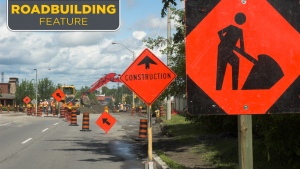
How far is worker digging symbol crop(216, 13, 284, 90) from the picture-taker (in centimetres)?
218

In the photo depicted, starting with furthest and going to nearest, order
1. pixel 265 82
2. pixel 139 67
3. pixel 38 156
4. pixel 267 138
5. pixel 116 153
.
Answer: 1. pixel 116 153
2. pixel 38 156
3. pixel 139 67
4. pixel 267 138
5. pixel 265 82

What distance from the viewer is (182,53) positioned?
1070 centimetres

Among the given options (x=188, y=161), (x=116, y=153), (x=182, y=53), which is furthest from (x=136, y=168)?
(x=182, y=53)

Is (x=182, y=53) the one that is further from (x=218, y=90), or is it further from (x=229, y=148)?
(x=218, y=90)

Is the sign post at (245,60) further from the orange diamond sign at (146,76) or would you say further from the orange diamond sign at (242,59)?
the orange diamond sign at (146,76)

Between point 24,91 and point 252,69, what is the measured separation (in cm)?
7674

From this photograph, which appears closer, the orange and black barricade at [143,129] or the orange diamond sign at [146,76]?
the orange diamond sign at [146,76]

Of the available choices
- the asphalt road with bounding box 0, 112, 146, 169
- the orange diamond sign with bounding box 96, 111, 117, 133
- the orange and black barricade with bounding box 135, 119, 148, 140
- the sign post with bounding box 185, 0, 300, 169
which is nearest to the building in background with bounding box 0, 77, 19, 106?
the orange diamond sign with bounding box 96, 111, 117, 133

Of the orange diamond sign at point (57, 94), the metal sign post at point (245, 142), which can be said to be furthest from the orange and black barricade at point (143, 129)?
the orange diamond sign at point (57, 94)

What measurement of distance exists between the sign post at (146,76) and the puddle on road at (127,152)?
259 cm

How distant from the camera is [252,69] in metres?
2.18

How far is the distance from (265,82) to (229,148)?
6.77 m

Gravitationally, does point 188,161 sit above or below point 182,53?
below

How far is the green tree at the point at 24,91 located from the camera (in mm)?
72438
